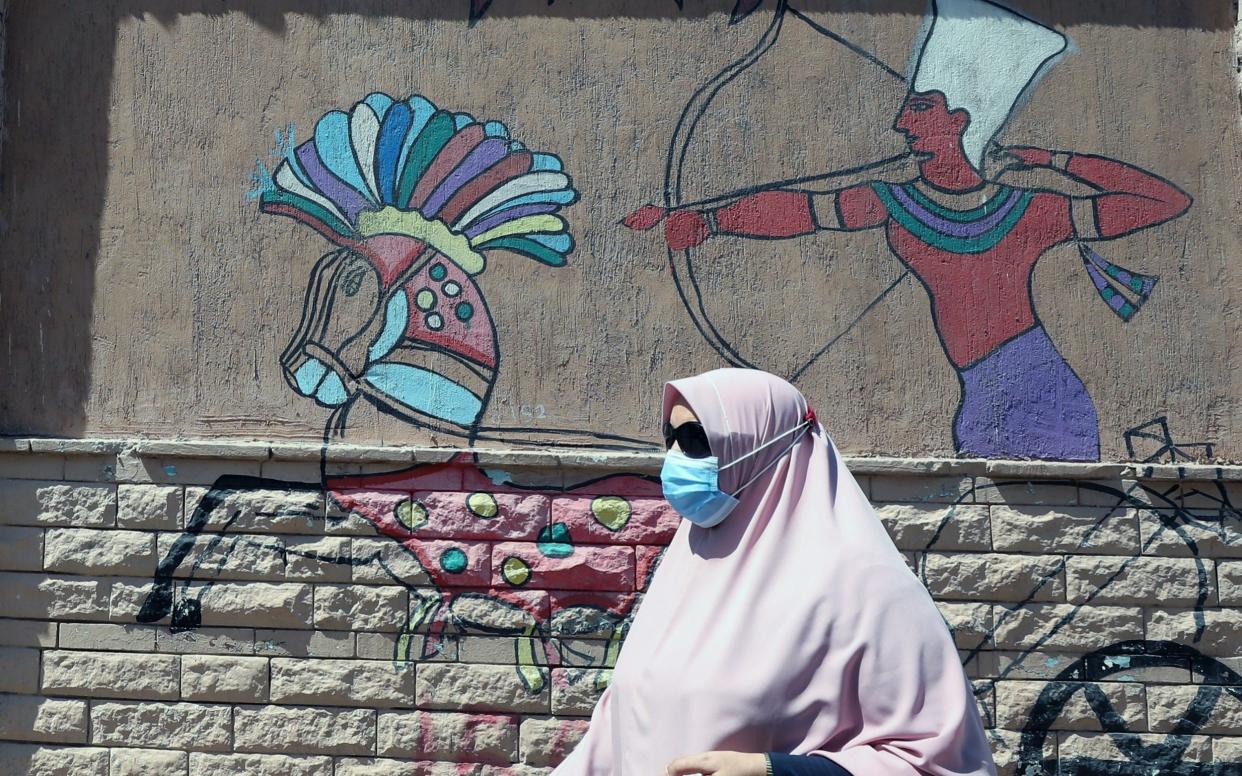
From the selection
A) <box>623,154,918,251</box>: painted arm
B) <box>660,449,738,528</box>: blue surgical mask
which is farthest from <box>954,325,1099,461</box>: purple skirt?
<box>660,449,738,528</box>: blue surgical mask

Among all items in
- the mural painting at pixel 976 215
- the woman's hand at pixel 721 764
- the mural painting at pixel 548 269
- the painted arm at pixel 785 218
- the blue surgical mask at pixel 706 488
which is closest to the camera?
the woman's hand at pixel 721 764

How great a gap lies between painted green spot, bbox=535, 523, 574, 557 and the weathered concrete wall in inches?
12.9

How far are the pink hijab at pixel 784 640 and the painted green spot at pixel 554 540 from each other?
5.02ft

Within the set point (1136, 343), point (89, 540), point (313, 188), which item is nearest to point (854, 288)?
point (1136, 343)

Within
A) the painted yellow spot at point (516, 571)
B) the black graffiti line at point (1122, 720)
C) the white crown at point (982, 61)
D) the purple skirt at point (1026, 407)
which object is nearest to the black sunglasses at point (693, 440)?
the painted yellow spot at point (516, 571)

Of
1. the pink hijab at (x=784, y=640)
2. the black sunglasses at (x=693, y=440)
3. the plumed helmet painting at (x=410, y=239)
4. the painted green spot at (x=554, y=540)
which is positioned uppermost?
the plumed helmet painting at (x=410, y=239)

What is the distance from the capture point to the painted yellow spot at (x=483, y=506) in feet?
12.6

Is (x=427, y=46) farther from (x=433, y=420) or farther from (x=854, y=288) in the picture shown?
(x=854, y=288)

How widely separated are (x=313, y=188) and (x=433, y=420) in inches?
38.4

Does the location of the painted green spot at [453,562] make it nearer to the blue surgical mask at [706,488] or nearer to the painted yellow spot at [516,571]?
the painted yellow spot at [516,571]

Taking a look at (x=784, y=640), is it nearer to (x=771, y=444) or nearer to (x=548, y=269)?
(x=771, y=444)

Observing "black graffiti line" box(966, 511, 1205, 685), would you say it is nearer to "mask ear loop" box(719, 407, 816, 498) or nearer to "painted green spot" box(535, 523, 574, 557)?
"painted green spot" box(535, 523, 574, 557)

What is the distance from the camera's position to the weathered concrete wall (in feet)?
12.9

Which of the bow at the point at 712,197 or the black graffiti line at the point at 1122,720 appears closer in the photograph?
the black graffiti line at the point at 1122,720
